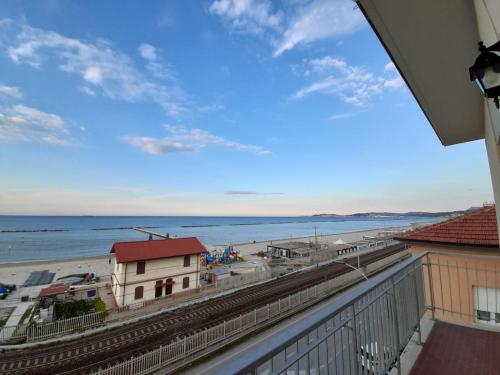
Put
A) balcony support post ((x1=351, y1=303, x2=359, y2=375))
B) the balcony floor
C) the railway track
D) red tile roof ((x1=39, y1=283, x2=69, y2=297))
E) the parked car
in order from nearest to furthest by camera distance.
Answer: balcony support post ((x1=351, y1=303, x2=359, y2=375)) < the balcony floor < the railway track < red tile roof ((x1=39, y1=283, x2=69, y2=297)) < the parked car

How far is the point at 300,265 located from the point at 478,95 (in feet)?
106

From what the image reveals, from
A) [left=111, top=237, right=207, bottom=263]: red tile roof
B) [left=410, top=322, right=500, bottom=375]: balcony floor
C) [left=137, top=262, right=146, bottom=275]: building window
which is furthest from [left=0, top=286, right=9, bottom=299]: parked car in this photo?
[left=410, top=322, right=500, bottom=375]: balcony floor

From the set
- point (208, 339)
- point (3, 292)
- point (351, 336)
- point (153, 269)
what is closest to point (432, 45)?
point (351, 336)

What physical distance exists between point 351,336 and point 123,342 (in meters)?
15.1

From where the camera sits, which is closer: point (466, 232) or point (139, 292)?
point (466, 232)

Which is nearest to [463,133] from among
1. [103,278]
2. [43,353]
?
[43,353]

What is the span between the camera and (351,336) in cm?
206

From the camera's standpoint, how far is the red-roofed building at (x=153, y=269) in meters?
18.6

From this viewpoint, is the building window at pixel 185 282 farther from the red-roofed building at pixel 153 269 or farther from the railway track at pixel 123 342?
the railway track at pixel 123 342

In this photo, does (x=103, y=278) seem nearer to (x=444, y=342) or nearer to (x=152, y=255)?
(x=152, y=255)

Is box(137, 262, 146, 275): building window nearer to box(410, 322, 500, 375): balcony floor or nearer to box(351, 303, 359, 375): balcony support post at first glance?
box(410, 322, 500, 375): balcony floor

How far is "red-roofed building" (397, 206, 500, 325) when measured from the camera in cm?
586

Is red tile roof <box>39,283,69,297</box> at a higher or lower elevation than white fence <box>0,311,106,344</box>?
higher

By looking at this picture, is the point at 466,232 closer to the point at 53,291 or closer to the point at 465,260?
the point at 465,260
